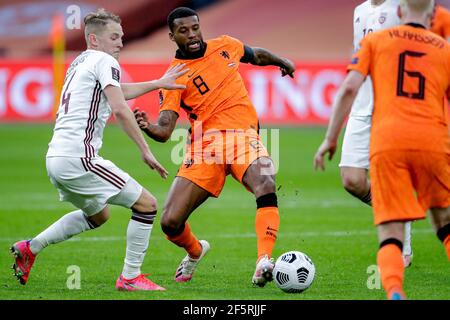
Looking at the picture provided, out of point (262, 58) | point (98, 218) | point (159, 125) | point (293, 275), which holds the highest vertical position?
point (262, 58)

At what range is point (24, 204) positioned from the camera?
13.8 m

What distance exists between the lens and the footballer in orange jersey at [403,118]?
6.05 meters

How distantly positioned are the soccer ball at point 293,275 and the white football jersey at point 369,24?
1771 millimetres

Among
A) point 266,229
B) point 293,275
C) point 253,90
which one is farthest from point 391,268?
point 253,90

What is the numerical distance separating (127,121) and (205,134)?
1278mm

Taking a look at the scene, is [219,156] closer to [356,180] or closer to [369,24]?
[356,180]

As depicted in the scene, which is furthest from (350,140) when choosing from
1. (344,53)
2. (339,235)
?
(344,53)

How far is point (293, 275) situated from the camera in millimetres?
7305

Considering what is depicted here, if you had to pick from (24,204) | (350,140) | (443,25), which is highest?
(443,25)

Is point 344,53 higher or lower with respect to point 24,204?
higher
